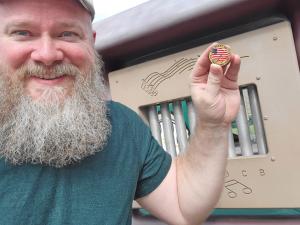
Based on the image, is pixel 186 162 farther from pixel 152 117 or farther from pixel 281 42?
pixel 281 42

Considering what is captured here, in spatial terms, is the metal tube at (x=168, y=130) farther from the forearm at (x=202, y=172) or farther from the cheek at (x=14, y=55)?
the cheek at (x=14, y=55)

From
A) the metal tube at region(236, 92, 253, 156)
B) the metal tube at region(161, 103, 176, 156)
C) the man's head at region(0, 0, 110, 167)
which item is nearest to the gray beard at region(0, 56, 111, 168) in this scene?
the man's head at region(0, 0, 110, 167)

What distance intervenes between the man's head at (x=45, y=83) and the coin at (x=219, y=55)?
0.30 meters

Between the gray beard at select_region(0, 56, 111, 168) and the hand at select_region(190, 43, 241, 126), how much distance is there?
0.25m

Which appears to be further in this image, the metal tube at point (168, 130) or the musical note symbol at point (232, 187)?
the metal tube at point (168, 130)

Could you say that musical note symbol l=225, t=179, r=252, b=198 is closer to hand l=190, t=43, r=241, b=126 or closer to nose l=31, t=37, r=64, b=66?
hand l=190, t=43, r=241, b=126

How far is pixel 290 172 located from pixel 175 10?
1.48 feet

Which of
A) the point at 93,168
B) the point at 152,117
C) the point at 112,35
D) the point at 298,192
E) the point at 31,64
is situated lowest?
the point at 298,192

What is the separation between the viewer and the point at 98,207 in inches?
29.7

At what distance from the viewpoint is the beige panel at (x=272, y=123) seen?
0.76 meters

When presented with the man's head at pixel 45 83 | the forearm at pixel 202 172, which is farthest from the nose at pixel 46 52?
the forearm at pixel 202 172

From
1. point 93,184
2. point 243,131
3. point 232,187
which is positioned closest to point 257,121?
point 243,131

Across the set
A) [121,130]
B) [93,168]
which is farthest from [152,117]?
[93,168]

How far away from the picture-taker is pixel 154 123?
100 cm
